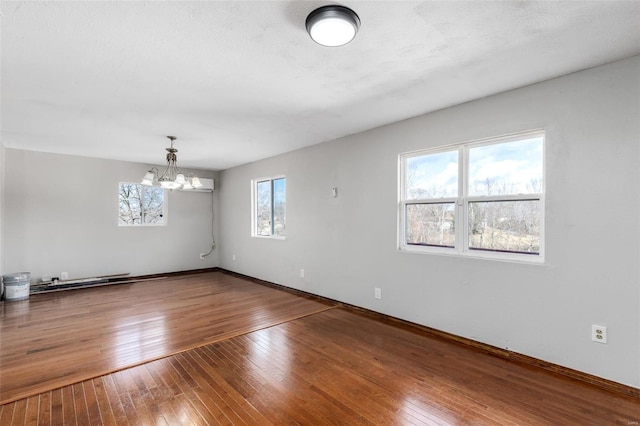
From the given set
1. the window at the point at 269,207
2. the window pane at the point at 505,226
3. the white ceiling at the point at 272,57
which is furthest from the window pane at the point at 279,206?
the window pane at the point at 505,226

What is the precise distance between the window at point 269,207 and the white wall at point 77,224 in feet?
6.06

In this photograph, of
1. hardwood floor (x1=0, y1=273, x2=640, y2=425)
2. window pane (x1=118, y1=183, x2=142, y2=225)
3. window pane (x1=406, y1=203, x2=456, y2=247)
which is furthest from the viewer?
window pane (x1=118, y1=183, x2=142, y2=225)

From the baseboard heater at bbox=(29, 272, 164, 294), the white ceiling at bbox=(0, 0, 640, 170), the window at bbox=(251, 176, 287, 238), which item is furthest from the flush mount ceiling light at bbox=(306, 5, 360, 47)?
the baseboard heater at bbox=(29, 272, 164, 294)

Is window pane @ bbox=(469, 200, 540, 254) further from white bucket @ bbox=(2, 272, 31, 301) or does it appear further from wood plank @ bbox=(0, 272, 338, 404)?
white bucket @ bbox=(2, 272, 31, 301)

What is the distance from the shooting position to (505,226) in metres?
2.88

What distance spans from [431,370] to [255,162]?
5003 mm

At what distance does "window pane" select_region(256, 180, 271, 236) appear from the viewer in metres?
6.12

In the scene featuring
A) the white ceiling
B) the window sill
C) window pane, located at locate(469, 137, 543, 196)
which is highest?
the white ceiling

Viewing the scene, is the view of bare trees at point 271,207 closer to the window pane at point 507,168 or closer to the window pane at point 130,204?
the window pane at point 130,204

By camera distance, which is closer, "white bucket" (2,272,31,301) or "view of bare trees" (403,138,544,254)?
"view of bare trees" (403,138,544,254)

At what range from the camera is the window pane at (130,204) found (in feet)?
20.0

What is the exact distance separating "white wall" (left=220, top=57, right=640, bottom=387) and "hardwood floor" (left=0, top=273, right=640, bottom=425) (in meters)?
0.35

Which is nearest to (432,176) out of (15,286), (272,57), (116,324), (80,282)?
(272,57)

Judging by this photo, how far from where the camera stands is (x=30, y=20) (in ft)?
5.80
